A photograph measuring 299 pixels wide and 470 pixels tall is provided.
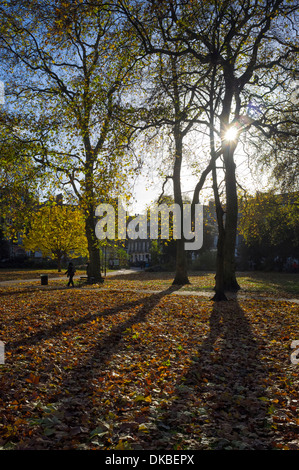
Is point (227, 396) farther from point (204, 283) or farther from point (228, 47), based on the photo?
point (204, 283)

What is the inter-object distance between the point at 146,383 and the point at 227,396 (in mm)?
1153

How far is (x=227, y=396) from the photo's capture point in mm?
4758

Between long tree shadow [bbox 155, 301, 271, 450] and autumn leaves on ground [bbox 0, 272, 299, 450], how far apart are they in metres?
0.01

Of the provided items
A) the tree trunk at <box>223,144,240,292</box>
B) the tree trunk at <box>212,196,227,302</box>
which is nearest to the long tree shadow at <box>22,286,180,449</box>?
the tree trunk at <box>212,196,227,302</box>

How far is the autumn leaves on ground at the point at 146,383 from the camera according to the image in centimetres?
364

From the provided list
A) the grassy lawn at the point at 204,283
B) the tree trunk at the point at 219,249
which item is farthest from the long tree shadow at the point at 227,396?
the grassy lawn at the point at 204,283

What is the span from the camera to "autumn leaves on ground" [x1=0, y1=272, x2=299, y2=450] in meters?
3.64

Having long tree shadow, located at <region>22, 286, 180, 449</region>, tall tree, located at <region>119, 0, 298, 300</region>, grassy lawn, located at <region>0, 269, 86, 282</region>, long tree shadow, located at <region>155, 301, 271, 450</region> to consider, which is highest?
tall tree, located at <region>119, 0, 298, 300</region>

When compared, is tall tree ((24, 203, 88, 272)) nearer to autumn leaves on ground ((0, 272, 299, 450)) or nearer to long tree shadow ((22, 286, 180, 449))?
autumn leaves on ground ((0, 272, 299, 450))

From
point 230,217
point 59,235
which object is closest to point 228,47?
point 230,217

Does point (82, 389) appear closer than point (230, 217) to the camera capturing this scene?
Yes

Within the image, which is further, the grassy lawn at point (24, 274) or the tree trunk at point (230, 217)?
the grassy lawn at point (24, 274)

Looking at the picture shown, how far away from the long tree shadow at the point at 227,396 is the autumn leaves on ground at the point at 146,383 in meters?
0.01

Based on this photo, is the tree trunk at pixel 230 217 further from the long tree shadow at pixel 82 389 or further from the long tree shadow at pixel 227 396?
the long tree shadow at pixel 82 389
